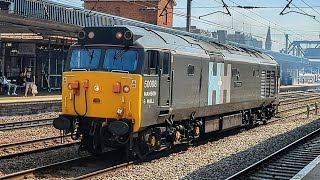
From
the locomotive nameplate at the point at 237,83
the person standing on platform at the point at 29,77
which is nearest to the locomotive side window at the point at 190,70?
the locomotive nameplate at the point at 237,83

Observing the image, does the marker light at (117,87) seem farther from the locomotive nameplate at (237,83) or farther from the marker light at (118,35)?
the locomotive nameplate at (237,83)

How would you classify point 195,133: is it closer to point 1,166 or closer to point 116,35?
point 116,35

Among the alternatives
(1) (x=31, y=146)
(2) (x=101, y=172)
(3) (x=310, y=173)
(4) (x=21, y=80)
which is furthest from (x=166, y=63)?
(4) (x=21, y=80)

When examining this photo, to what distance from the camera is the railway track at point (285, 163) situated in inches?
431

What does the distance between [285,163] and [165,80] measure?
3.80m

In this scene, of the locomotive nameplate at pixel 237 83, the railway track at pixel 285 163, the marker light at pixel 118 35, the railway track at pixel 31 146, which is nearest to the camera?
the railway track at pixel 285 163

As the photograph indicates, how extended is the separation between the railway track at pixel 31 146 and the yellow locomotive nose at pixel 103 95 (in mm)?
1809

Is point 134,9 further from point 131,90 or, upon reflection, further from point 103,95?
point 131,90

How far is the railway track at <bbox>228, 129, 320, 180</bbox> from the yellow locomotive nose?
2930mm

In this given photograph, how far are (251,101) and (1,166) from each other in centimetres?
1125

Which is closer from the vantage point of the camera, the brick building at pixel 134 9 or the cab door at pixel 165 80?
the cab door at pixel 165 80

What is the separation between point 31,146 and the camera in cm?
1441

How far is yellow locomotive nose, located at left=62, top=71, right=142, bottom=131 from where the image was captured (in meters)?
11.5

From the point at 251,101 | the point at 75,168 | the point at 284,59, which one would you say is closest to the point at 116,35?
the point at 75,168
